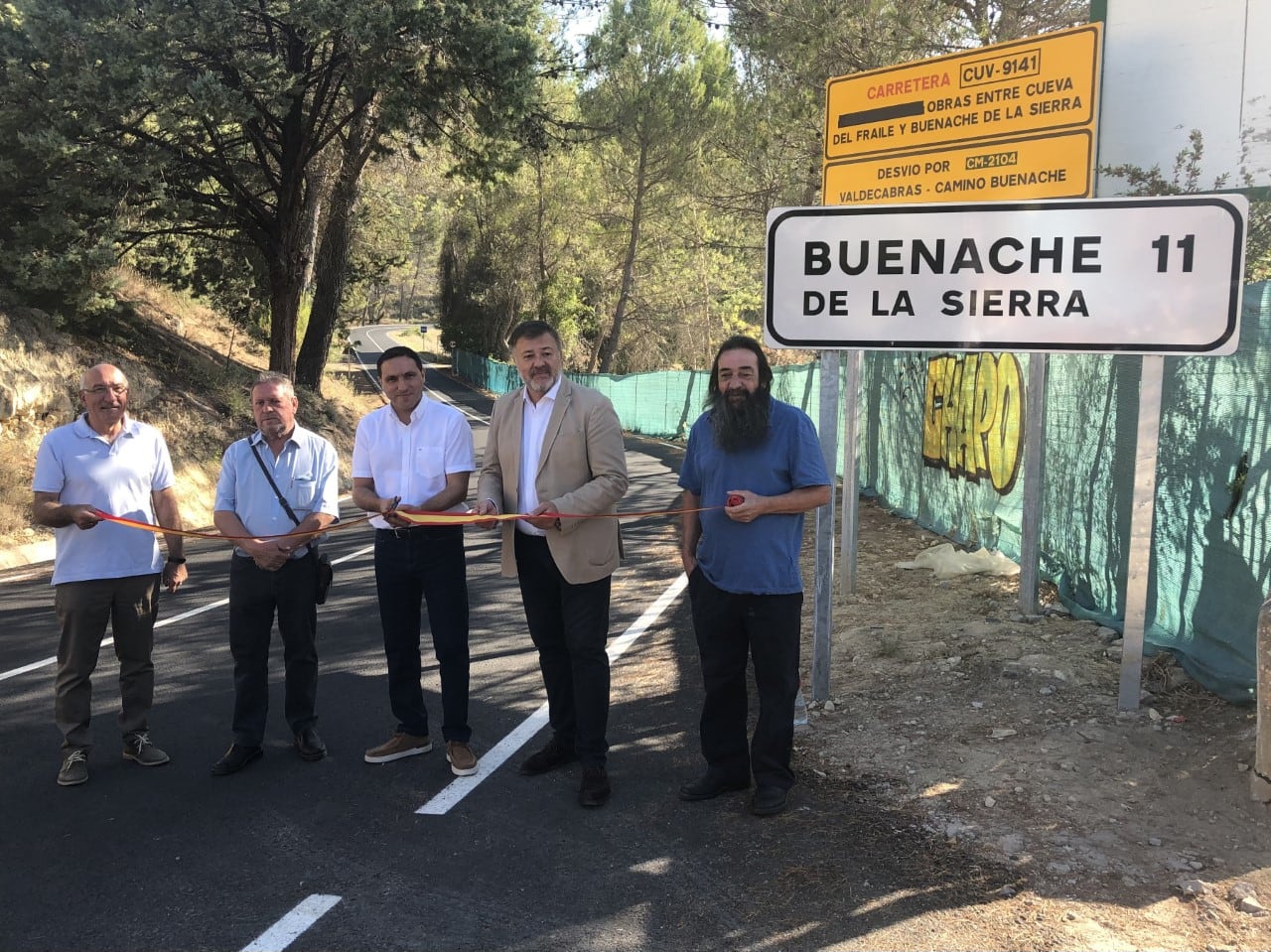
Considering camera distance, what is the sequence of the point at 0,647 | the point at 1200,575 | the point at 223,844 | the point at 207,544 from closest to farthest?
the point at 223,844, the point at 1200,575, the point at 0,647, the point at 207,544

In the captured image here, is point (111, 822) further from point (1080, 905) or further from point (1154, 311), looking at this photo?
point (1154, 311)

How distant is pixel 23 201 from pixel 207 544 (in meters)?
A: 7.22

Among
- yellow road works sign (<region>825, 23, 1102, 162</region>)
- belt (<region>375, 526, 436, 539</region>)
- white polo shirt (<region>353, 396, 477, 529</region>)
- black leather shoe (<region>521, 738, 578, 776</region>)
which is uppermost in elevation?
yellow road works sign (<region>825, 23, 1102, 162</region>)

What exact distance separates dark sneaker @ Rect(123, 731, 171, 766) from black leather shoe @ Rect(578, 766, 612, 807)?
2.05 metres

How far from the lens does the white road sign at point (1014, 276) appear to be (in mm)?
4758

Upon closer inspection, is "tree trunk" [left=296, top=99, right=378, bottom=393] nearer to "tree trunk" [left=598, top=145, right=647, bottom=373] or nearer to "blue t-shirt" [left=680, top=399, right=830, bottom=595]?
"blue t-shirt" [left=680, top=399, right=830, bottom=595]

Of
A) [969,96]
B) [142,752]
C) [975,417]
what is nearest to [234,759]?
[142,752]

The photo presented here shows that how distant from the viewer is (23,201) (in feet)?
50.0

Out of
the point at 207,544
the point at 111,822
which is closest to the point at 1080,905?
the point at 111,822

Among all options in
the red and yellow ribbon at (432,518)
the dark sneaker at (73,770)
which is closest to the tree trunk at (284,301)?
the red and yellow ribbon at (432,518)

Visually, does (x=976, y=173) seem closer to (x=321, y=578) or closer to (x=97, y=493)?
(x=321, y=578)

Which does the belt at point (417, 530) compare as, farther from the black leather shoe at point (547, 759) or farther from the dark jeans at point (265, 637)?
the black leather shoe at point (547, 759)

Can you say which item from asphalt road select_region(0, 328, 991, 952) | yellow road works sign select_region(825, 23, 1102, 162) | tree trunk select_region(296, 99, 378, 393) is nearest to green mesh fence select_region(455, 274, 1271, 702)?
yellow road works sign select_region(825, 23, 1102, 162)

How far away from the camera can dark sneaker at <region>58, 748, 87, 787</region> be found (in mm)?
4473
